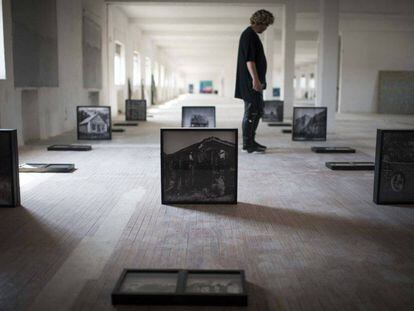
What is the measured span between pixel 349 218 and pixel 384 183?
1.74 feet

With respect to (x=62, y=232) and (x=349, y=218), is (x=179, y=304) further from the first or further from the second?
(x=349, y=218)

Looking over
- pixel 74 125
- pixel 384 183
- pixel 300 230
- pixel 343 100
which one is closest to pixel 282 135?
pixel 74 125

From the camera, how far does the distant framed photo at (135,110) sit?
12500mm

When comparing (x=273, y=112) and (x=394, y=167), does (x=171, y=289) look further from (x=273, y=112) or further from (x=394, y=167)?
(x=273, y=112)

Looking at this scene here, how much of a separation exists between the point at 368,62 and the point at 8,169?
18.3m

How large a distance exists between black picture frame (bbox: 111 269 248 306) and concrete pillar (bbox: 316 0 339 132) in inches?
336

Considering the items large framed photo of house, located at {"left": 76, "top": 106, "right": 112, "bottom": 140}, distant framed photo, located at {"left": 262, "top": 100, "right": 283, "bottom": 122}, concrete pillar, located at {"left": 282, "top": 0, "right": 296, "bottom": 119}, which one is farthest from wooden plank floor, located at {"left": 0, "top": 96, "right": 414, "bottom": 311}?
concrete pillar, located at {"left": 282, "top": 0, "right": 296, "bottom": 119}

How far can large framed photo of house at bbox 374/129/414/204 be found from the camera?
3625 millimetres

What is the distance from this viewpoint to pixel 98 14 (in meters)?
12.8

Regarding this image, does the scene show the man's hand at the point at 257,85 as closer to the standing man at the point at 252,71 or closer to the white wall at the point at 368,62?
the standing man at the point at 252,71

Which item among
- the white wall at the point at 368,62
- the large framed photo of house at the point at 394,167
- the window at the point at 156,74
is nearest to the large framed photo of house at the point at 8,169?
the large framed photo of house at the point at 394,167

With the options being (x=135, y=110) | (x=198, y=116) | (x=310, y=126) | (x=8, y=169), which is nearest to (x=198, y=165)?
(x=8, y=169)

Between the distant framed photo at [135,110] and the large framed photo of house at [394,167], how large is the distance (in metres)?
9.21

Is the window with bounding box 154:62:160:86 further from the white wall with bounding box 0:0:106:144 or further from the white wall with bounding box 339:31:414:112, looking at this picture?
the white wall with bounding box 0:0:106:144
